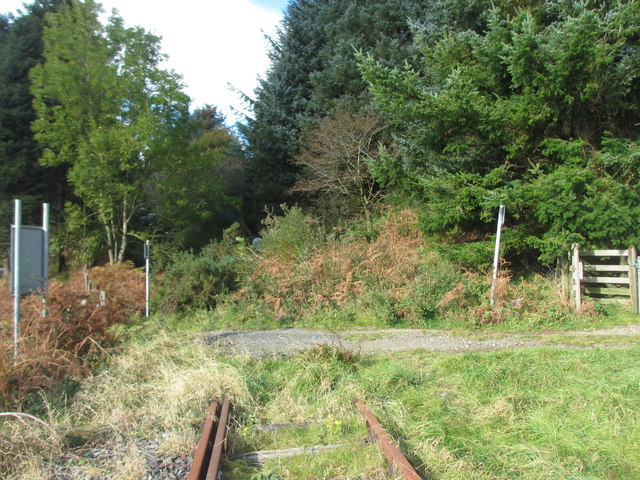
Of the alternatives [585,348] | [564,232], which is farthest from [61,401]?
[564,232]

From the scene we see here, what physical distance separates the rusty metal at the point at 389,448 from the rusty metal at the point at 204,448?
154 centimetres

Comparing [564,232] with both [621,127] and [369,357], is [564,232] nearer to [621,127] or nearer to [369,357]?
[621,127]

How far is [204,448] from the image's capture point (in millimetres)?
4355

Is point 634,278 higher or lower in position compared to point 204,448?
higher

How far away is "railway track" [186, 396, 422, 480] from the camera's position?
386 cm

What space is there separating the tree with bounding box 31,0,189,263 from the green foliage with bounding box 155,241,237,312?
6.63 meters

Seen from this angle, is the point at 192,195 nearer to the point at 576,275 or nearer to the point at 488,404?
the point at 576,275

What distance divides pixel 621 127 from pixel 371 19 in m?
12.2

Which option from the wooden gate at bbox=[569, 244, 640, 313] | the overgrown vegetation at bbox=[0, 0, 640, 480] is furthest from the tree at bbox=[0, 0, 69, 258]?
the wooden gate at bbox=[569, 244, 640, 313]

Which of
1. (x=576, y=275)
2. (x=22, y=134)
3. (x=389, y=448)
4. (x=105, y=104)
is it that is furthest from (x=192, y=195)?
(x=389, y=448)

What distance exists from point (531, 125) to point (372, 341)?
7.50 metres

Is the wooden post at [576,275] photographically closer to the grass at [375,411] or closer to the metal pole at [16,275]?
the grass at [375,411]

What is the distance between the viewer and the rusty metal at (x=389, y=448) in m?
3.70

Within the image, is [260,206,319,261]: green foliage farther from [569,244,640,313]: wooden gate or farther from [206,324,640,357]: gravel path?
[569,244,640,313]: wooden gate
